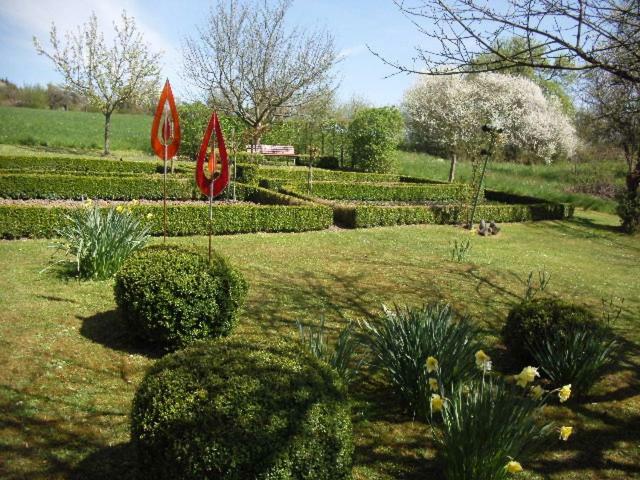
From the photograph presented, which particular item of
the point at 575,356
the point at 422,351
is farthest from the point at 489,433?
the point at 575,356

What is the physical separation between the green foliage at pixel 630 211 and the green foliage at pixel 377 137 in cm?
1232

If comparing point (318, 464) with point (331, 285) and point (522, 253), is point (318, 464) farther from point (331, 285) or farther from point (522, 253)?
point (522, 253)

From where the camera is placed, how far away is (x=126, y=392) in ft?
13.7

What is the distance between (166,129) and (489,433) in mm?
4634

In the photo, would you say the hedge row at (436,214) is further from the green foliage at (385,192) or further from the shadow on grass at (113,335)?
the shadow on grass at (113,335)

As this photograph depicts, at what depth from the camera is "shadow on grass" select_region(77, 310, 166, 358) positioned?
5043 millimetres

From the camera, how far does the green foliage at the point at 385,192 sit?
56.8 feet

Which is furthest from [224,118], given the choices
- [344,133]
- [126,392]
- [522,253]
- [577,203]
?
[126,392]

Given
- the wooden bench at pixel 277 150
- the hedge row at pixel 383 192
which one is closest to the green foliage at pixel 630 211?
the hedge row at pixel 383 192

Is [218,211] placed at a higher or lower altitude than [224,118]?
lower

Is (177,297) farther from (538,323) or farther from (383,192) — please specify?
(383,192)

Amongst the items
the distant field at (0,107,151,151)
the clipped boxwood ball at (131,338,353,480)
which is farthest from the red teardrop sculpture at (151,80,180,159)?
the distant field at (0,107,151,151)

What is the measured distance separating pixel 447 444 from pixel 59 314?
4515 millimetres

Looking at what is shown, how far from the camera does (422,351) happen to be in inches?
158
